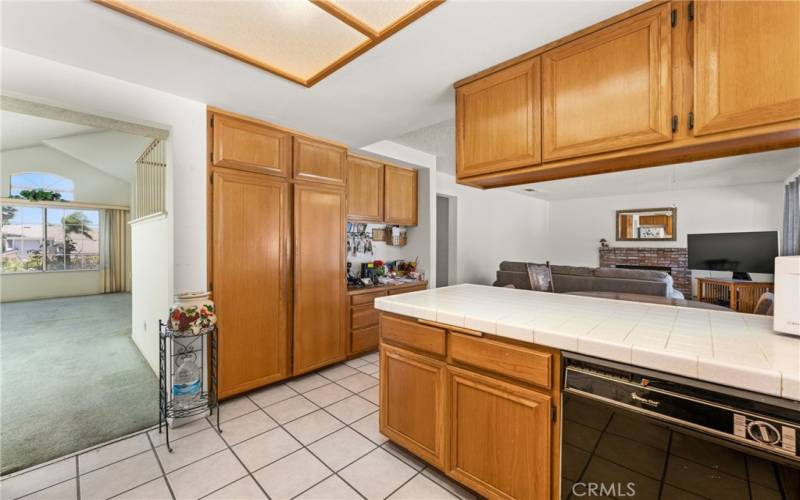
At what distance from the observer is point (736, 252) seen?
5762 mm

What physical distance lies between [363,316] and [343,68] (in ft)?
8.01

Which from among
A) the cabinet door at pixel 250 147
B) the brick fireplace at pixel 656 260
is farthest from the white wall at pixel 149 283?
the brick fireplace at pixel 656 260

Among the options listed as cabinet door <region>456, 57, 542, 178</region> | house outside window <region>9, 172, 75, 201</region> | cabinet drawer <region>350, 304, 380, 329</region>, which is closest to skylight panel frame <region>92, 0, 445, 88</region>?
cabinet door <region>456, 57, 542, 178</region>

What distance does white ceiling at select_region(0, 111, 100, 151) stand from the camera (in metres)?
4.82

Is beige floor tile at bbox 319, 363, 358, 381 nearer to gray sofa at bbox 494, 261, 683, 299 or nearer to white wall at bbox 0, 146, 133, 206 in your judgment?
→ gray sofa at bbox 494, 261, 683, 299

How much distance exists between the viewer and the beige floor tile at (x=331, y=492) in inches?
62.7

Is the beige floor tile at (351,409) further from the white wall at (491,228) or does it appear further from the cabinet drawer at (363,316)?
the white wall at (491,228)

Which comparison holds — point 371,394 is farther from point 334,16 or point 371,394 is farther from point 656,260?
point 656,260

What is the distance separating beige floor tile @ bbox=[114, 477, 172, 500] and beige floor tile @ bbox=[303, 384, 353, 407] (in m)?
1.06

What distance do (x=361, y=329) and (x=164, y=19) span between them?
9.47 ft

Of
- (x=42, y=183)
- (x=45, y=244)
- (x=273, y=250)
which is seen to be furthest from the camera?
(x=45, y=244)

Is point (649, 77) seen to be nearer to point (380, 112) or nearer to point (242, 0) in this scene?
point (380, 112)

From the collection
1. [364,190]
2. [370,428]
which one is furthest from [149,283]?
[370,428]

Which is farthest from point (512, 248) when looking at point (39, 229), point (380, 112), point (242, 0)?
point (39, 229)
